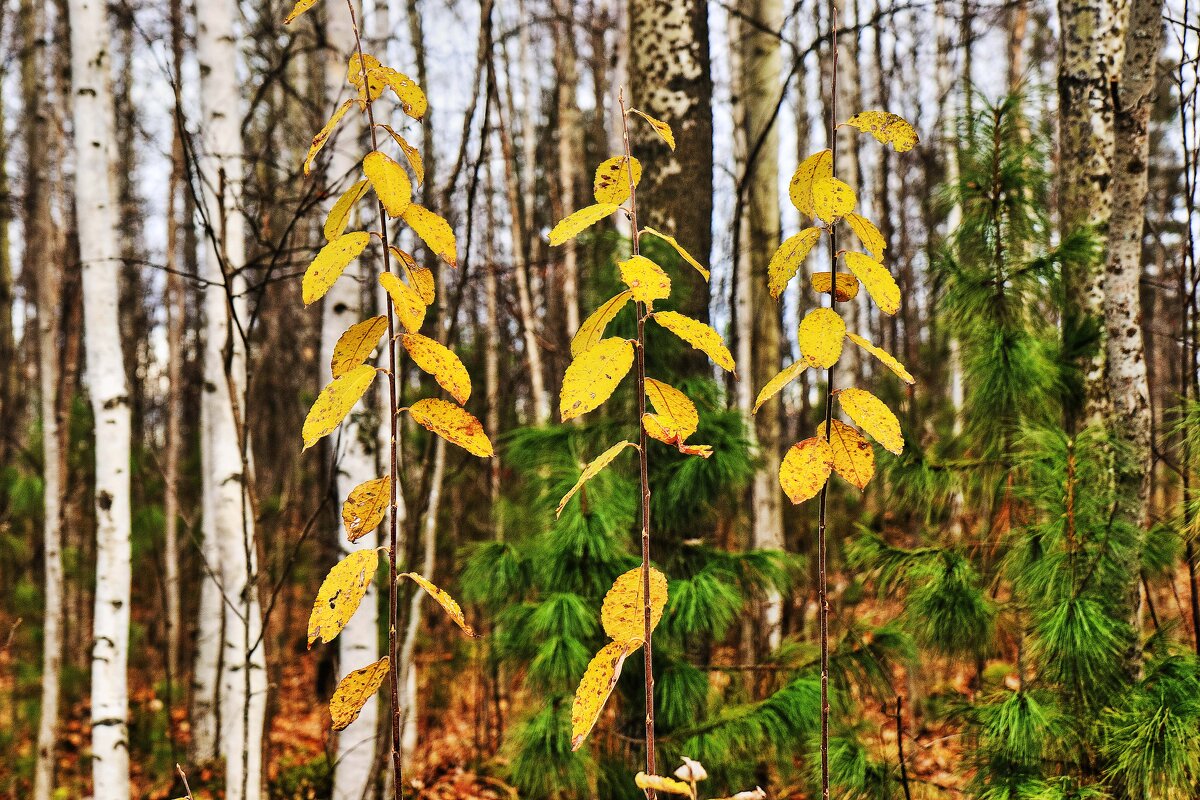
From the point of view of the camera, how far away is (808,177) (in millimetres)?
959

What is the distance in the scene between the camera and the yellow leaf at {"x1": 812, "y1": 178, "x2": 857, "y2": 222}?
2.96ft

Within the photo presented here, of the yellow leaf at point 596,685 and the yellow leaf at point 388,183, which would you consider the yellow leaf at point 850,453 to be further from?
the yellow leaf at point 388,183

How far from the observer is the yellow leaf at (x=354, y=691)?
90 centimetres

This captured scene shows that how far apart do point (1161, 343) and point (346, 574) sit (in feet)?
39.7

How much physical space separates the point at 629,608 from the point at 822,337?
0.40 meters

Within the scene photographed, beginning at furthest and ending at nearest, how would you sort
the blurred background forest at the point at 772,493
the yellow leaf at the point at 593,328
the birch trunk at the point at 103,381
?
the birch trunk at the point at 103,381, the blurred background forest at the point at 772,493, the yellow leaf at the point at 593,328

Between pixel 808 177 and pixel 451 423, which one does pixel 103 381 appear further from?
pixel 808 177

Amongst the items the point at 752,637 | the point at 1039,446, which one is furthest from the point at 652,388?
the point at 752,637

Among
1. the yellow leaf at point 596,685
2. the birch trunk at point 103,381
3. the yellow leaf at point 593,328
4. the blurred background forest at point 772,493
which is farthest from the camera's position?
the birch trunk at point 103,381

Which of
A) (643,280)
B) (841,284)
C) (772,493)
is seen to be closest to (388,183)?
(643,280)

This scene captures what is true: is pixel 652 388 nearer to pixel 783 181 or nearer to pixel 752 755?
pixel 752 755

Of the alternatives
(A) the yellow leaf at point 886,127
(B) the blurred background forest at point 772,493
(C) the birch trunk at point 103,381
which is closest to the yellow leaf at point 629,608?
(A) the yellow leaf at point 886,127

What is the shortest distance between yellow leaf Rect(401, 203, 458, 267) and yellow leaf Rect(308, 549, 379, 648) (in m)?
0.39

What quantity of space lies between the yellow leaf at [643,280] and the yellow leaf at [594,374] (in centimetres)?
6
